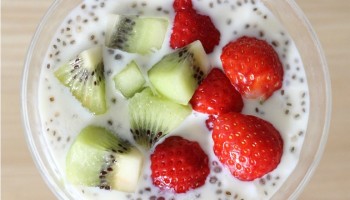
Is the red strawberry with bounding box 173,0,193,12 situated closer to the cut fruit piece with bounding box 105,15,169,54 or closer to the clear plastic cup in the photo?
the cut fruit piece with bounding box 105,15,169,54

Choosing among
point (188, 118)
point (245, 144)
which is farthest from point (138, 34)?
point (245, 144)

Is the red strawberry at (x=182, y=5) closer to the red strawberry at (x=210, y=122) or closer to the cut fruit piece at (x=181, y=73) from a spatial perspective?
the cut fruit piece at (x=181, y=73)

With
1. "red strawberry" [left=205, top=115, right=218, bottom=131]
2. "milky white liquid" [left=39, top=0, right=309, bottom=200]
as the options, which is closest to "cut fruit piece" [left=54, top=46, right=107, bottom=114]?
"milky white liquid" [left=39, top=0, right=309, bottom=200]

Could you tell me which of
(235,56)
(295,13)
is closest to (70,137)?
(235,56)

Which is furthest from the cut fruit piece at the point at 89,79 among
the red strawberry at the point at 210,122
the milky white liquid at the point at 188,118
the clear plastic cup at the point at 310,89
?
the red strawberry at the point at 210,122

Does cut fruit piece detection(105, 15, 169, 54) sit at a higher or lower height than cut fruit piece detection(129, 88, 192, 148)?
higher

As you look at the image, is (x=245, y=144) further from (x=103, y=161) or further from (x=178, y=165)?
(x=103, y=161)
